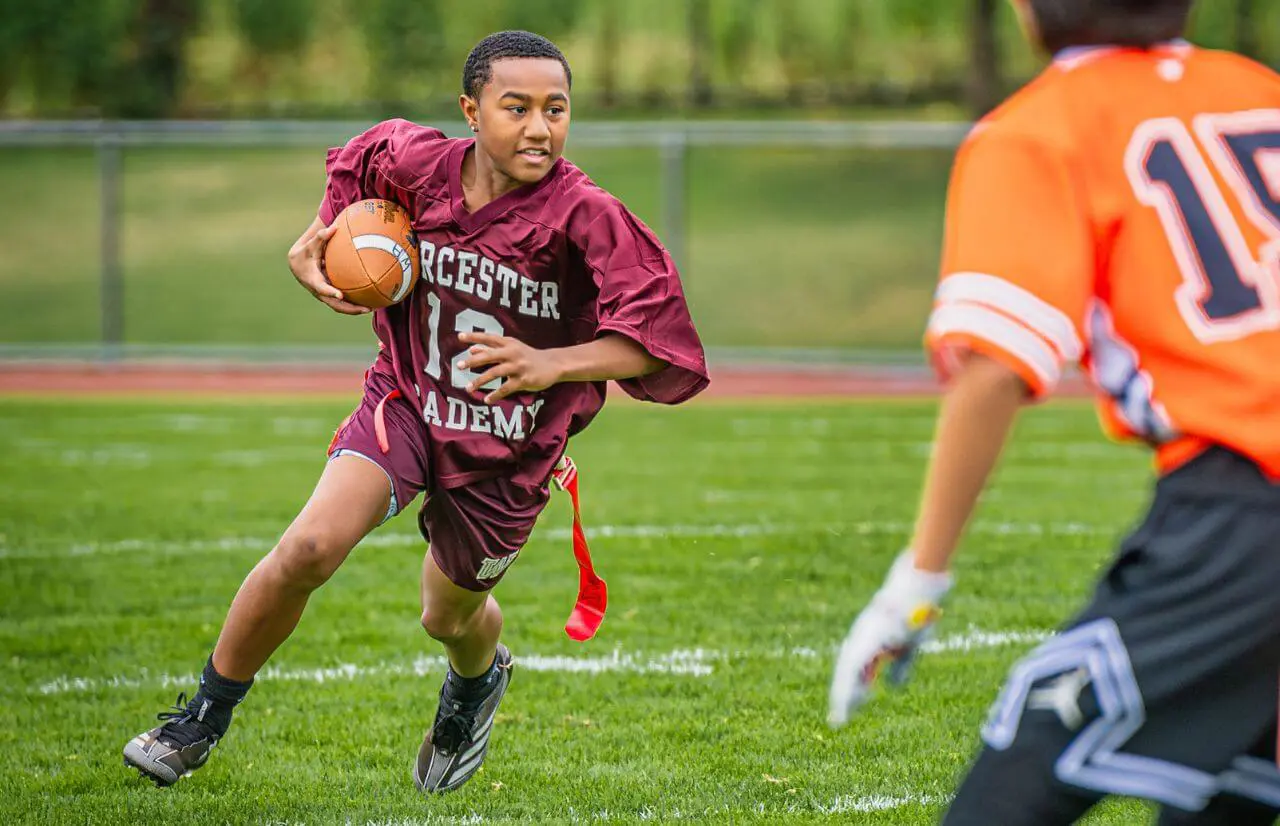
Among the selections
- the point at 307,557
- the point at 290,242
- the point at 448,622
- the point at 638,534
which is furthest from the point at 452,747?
the point at 290,242

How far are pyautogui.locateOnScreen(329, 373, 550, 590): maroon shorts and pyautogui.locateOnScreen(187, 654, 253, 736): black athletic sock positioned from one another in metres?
0.56

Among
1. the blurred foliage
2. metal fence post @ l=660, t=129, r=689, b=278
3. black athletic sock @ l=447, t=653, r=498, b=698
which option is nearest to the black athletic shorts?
black athletic sock @ l=447, t=653, r=498, b=698

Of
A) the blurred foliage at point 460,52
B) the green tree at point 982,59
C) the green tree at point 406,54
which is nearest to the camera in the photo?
the green tree at point 982,59

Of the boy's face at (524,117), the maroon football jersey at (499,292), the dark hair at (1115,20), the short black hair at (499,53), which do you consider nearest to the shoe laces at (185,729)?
the maroon football jersey at (499,292)

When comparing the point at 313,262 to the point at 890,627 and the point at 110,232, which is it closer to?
the point at 890,627

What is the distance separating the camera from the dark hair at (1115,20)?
2225mm

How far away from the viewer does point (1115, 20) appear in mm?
2227

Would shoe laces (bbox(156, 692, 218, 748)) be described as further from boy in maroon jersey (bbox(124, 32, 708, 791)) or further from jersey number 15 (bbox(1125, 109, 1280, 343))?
jersey number 15 (bbox(1125, 109, 1280, 343))

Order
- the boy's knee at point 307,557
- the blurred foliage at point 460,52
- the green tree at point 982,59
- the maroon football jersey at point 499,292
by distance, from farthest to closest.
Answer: the blurred foliage at point 460,52 < the green tree at point 982,59 < the maroon football jersey at point 499,292 < the boy's knee at point 307,557

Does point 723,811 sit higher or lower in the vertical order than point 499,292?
lower

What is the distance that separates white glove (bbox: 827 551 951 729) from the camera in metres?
2.17

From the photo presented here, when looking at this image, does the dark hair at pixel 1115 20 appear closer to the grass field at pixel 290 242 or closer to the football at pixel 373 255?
the football at pixel 373 255

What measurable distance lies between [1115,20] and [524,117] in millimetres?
2072

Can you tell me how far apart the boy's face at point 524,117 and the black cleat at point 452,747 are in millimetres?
1404
